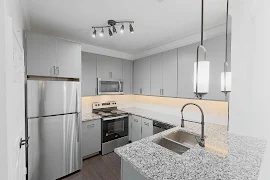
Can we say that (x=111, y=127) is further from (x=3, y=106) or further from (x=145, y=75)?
(x=3, y=106)

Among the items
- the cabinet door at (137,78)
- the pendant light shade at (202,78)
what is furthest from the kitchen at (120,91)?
the cabinet door at (137,78)

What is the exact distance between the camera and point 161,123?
2.62 meters

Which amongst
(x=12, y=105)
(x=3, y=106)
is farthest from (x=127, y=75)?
(x=3, y=106)

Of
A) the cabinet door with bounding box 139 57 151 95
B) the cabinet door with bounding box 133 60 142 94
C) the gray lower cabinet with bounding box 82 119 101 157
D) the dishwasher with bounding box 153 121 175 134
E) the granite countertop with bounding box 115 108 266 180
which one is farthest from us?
the cabinet door with bounding box 133 60 142 94

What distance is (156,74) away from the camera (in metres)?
3.12

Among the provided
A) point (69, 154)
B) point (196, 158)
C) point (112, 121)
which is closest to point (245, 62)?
point (196, 158)

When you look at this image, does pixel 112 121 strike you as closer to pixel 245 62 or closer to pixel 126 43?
pixel 126 43

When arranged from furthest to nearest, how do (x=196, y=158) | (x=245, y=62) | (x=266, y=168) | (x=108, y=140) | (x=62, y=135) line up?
(x=108, y=140), (x=62, y=135), (x=245, y=62), (x=266, y=168), (x=196, y=158)

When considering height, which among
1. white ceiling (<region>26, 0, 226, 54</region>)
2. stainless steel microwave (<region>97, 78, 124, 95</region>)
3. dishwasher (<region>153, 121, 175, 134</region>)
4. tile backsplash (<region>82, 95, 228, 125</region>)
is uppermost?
white ceiling (<region>26, 0, 226, 54</region>)

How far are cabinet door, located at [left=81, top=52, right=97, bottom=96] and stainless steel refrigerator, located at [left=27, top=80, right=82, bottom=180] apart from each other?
593 millimetres

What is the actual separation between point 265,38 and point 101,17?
2.22 meters

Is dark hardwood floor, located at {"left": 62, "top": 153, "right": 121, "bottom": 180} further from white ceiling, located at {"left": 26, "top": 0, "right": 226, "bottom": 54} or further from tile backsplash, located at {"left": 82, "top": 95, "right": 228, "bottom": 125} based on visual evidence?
white ceiling, located at {"left": 26, "top": 0, "right": 226, "bottom": 54}

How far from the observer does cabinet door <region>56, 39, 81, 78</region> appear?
2156 millimetres

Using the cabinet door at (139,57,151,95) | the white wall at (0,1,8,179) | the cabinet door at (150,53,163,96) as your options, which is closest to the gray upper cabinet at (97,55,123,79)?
the cabinet door at (139,57,151,95)
